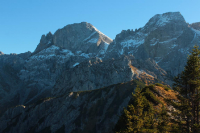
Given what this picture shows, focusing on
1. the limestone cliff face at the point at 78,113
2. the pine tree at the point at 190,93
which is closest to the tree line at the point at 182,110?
the pine tree at the point at 190,93

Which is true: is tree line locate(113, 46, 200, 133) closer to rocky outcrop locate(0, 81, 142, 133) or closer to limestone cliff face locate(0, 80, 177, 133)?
rocky outcrop locate(0, 81, 142, 133)

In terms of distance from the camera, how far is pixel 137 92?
103 ft

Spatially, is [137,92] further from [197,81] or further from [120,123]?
[197,81]

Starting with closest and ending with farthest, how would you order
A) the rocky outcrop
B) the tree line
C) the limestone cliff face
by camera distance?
the tree line → the limestone cliff face → the rocky outcrop

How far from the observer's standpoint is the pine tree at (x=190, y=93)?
25.9m

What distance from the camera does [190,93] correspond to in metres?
27.8

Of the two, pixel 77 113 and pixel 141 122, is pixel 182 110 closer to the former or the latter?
pixel 141 122

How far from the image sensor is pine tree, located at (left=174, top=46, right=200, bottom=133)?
25.9 m

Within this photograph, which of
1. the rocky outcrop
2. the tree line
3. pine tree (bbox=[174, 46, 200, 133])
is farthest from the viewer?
the rocky outcrop

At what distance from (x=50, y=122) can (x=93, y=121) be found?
108 ft

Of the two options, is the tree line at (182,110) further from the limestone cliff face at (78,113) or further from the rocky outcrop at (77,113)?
the limestone cliff face at (78,113)

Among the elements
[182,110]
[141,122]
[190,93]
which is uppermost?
[190,93]

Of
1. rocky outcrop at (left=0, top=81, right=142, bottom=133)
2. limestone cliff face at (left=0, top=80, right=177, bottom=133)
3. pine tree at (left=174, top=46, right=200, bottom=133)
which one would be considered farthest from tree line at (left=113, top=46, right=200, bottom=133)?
limestone cliff face at (left=0, top=80, right=177, bottom=133)

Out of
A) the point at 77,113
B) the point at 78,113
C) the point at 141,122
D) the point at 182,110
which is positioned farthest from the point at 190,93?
the point at 77,113
